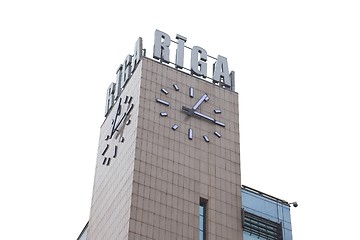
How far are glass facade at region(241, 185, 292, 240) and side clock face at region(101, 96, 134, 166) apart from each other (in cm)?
1383

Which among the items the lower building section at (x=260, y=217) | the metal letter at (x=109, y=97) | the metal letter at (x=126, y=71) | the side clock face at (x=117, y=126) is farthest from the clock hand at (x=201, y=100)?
the metal letter at (x=109, y=97)

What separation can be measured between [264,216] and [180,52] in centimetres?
1933

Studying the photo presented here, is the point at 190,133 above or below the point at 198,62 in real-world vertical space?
below

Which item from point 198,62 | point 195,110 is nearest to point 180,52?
point 198,62

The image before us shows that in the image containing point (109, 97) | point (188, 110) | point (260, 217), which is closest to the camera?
point (188, 110)

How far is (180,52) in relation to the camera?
85.1m

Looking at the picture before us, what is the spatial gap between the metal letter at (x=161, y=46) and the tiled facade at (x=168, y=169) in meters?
1.53

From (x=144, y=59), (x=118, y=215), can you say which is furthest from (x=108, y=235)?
(x=144, y=59)

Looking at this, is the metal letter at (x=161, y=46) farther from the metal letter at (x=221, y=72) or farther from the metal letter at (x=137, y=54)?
the metal letter at (x=221, y=72)

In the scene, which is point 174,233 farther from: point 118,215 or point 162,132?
point 162,132

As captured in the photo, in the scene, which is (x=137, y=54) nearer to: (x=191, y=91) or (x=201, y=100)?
(x=191, y=91)

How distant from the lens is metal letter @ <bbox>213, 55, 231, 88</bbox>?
85875 millimetres

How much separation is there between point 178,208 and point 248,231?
9882mm

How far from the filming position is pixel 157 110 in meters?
78.0
